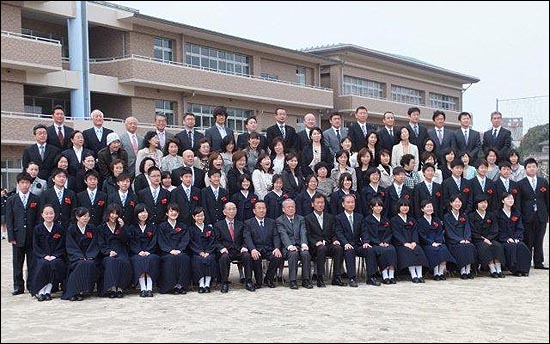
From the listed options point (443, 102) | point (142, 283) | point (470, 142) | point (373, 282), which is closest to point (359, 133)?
point (470, 142)

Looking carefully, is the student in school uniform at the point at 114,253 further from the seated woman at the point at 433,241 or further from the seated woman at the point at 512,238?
the seated woman at the point at 512,238

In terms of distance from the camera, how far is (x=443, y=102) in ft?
Answer: 154

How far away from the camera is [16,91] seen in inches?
831

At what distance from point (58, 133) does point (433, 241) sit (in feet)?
19.1

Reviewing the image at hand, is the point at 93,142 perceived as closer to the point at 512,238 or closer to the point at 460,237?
the point at 460,237

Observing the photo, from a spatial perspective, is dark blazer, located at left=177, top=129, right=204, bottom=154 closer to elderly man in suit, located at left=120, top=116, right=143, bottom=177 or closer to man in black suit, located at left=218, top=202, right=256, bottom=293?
elderly man in suit, located at left=120, top=116, right=143, bottom=177

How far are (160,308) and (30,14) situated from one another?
1850 centimetres

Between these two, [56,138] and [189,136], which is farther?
[189,136]

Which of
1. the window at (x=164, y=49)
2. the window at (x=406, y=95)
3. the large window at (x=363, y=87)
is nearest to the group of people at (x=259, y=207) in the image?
the window at (x=164, y=49)

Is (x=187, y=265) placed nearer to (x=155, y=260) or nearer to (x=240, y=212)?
(x=155, y=260)

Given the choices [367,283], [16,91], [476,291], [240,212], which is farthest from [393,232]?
[16,91]

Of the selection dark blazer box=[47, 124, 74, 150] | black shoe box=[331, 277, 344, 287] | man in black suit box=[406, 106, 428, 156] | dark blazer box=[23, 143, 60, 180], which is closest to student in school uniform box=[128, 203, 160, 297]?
dark blazer box=[23, 143, 60, 180]

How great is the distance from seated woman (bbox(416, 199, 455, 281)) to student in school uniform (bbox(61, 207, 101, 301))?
4.78 metres

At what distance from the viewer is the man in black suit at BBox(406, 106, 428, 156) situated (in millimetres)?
10344
